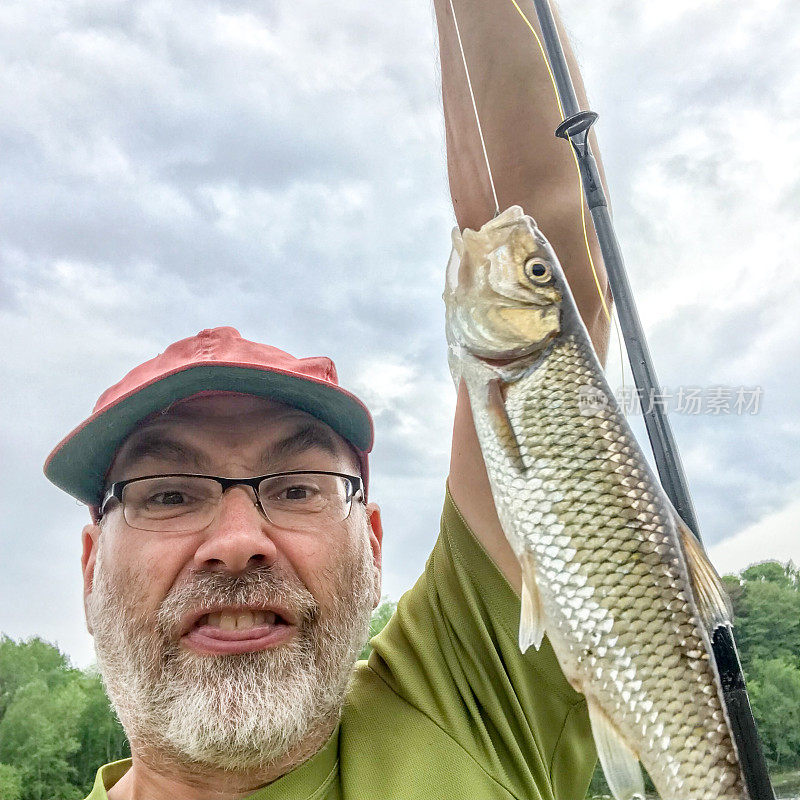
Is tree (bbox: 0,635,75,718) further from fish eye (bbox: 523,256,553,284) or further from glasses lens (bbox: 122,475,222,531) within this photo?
fish eye (bbox: 523,256,553,284)

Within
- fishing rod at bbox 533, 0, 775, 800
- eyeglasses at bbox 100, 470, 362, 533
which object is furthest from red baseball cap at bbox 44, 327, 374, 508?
fishing rod at bbox 533, 0, 775, 800

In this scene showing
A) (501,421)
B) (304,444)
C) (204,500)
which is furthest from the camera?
(304,444)

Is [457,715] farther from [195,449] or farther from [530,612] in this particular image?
[195,449]

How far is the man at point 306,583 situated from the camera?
121 centimetres

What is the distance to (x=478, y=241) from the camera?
974 mm

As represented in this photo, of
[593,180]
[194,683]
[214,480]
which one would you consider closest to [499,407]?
[593,180]

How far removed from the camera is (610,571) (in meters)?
0.81

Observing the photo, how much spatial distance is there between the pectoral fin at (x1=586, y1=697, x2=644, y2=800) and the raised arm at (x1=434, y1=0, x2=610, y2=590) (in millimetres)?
535

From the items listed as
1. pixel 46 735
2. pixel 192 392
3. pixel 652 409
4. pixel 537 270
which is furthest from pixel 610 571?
pixel 46 735

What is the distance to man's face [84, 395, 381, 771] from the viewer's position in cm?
121

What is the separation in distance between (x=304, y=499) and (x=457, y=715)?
1.73 feet

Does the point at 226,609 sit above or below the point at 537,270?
below

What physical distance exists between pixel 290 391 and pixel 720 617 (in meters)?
0.94

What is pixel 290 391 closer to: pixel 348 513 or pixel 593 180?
pixel 348 513
